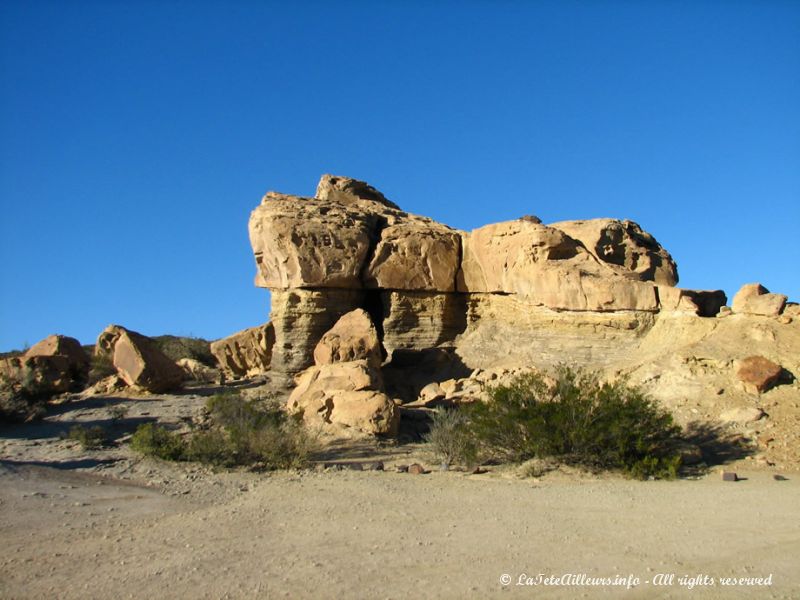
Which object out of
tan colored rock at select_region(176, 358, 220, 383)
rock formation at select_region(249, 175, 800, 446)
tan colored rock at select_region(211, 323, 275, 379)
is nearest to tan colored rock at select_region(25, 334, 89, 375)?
tan colored rock at select_region(176, 358, 220, 383)

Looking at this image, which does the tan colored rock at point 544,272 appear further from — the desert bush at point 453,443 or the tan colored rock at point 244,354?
the tan colored rock at point 244,354

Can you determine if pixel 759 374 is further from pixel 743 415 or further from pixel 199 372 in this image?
pixel 199 372

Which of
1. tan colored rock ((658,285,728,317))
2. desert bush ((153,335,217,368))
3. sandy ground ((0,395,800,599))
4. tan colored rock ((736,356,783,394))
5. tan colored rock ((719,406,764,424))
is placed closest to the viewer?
sandy ground ((0,395,800,599))

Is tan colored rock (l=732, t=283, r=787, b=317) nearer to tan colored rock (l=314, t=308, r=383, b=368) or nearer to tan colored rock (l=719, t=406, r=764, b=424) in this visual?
tan colored rock (l=719, t=406, r=764, b=424)

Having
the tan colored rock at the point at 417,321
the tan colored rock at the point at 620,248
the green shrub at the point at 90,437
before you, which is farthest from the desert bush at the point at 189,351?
the tan colored rock at the point at 620,248

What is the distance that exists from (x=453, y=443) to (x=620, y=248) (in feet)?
31.8

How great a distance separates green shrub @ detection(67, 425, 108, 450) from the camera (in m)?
13.0

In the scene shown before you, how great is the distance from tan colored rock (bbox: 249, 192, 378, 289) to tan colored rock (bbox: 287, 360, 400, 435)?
4115 mm

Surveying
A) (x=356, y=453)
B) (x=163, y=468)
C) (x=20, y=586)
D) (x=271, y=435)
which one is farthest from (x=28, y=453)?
(x=20, y=586)

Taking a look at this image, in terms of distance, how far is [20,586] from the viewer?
5633 millimetres

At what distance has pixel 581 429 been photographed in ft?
36.9

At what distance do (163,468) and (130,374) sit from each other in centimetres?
703

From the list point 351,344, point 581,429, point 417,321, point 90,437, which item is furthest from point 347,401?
point 417,321

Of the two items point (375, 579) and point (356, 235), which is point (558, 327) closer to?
point (356, 235)
